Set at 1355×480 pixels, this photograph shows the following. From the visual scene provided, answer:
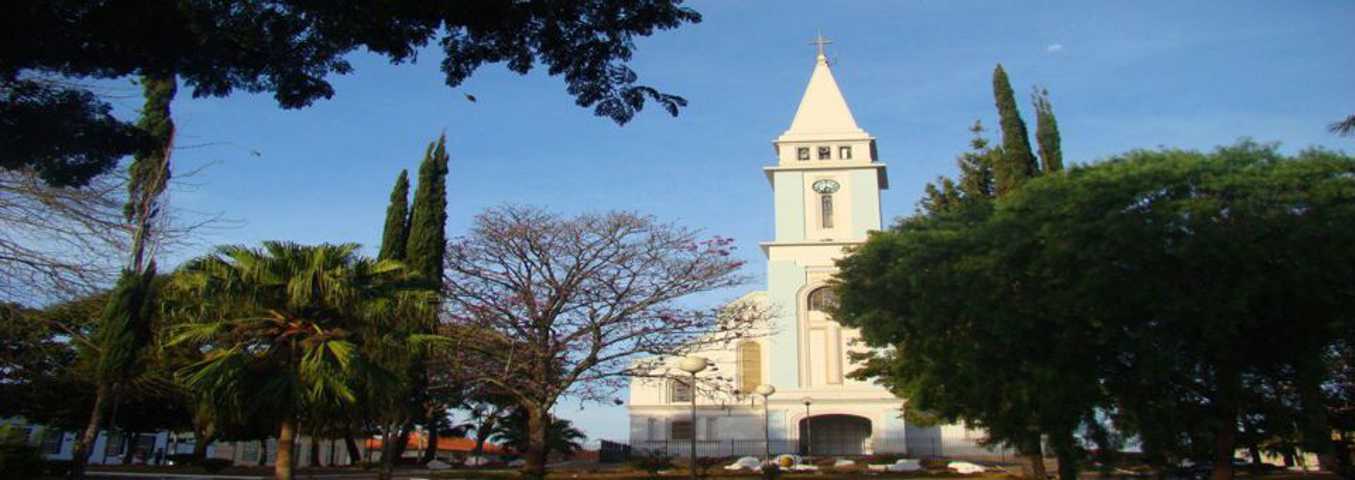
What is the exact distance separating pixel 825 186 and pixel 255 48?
36.6 meters

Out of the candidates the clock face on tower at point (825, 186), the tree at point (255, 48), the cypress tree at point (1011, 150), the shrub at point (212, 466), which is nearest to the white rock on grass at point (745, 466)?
the cypress tree at point (1011, 150)

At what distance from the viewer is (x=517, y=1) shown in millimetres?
6781

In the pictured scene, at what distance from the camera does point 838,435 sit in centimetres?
4016

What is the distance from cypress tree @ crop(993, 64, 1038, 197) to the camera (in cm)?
2477

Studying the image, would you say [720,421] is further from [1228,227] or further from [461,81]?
[461,81]

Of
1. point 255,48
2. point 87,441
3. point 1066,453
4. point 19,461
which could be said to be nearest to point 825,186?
point 1066,453

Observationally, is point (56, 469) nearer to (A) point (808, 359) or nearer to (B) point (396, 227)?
(B) point (396, 227)

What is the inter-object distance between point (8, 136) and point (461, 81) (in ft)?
10.4

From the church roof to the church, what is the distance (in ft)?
0.17

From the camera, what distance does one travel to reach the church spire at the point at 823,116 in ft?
141

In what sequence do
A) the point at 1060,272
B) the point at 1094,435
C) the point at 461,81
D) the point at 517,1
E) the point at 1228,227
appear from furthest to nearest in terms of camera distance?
the point at 1094,435
the point at 1060,272
the point at 1228,227
the point at 461,81
the point at 517,1

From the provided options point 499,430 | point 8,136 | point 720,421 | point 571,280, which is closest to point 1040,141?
point 571,280

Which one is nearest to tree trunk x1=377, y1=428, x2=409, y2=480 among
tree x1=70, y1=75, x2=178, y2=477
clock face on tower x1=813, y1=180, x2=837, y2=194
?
tree x1=70, y1=75, x2=178, y2=477

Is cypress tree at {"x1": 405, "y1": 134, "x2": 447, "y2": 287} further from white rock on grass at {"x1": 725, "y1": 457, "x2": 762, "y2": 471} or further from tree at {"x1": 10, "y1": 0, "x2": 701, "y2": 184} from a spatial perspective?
tree at {"x1": 10, "y1": 0, "x2": 701, "y2": 184}
